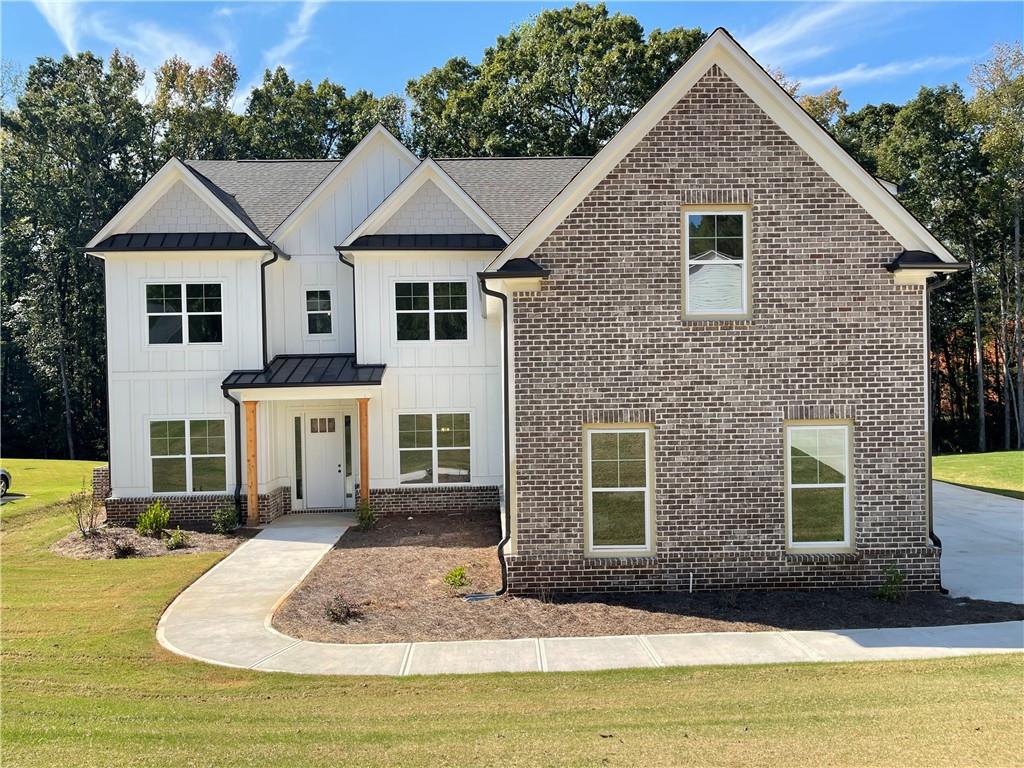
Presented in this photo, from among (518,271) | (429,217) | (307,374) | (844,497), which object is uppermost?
(429,217)

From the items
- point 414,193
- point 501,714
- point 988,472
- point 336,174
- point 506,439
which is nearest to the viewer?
point 501,714

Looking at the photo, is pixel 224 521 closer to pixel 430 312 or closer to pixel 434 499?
pixel 434 499

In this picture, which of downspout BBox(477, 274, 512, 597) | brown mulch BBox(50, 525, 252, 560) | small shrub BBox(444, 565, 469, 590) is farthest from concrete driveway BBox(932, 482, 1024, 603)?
brown mulch BBox(50, 525, 252, 560)

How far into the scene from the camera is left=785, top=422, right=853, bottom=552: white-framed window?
1080 cm

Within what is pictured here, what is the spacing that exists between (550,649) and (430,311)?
1068 cm

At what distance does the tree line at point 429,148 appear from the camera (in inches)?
1340

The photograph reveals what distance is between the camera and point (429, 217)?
18016mm

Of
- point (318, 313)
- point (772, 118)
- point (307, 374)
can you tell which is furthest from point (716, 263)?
point (318, 313)

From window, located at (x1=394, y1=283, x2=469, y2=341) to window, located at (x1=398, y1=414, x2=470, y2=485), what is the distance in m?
1.99

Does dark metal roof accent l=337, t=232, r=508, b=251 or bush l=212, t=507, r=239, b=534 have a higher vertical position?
dark metal roof accent l=337, t=232, r=508, b=251

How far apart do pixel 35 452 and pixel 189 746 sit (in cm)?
3971

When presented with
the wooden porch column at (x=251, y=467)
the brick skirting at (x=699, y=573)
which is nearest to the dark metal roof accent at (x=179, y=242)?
the wooden porch column at (x=251, y=467)

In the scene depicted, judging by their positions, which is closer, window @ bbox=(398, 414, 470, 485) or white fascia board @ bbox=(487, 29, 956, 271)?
white fascia board @ bbox=(487, 29, 956, 271)

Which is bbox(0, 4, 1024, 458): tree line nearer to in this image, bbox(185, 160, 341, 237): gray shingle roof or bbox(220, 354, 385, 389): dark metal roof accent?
bbox(185, 160, 341, 237): gray shingle roof
